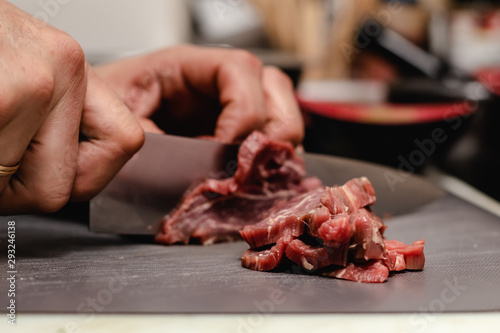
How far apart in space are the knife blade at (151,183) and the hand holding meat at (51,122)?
0.86 feet

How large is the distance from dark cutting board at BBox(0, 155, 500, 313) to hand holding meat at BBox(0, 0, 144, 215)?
224 millimetres

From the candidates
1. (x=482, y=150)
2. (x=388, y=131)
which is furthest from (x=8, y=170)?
(x=482, y=150)

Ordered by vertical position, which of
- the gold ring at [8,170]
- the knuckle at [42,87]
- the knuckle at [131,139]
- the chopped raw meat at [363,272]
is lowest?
the chopped raw meat at [363,272]

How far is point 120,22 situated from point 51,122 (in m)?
4.87

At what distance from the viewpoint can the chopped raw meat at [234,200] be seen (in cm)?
187

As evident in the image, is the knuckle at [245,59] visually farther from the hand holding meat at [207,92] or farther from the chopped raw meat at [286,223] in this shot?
the chopped raw meat at [286,223]

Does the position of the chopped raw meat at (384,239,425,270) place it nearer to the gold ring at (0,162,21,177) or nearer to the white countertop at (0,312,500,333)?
the white countertop at (0,312,500,333)

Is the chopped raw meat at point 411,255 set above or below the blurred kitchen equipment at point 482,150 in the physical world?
above

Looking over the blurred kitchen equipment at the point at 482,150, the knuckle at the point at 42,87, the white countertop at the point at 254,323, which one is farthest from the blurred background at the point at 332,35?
the white countertop at the point at 254,323

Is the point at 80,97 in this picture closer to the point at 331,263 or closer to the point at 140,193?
the point at 140,193

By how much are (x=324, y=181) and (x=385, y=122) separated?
2.68 ft

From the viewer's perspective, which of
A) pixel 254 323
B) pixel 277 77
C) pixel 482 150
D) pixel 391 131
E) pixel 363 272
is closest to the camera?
pixel 254 323

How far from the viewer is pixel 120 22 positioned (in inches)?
232

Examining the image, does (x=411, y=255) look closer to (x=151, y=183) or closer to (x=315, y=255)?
(x=315, y=255)
